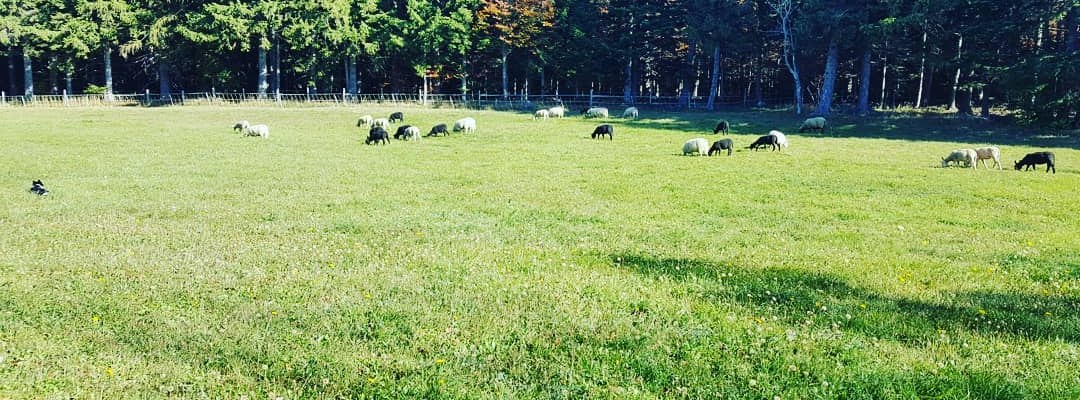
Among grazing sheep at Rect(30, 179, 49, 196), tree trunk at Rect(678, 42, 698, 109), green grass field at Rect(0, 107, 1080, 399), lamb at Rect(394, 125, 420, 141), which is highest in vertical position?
tree trunk at Rect(678, 42, 698, 109)

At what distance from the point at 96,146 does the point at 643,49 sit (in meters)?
43.0

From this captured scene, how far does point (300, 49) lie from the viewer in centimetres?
5834

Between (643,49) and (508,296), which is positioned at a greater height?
(643,49)

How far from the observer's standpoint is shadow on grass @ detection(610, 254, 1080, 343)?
6.05 metres

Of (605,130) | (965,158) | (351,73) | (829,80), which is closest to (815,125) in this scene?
(829,80)

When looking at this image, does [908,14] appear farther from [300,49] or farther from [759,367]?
[300,49]

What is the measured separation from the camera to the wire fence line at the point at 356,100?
53969 mm

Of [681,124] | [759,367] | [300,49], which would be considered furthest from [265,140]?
[300,49]

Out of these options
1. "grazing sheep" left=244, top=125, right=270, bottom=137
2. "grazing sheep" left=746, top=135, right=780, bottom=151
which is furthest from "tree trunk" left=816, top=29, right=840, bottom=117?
"grazing sheep" left=244, top=125, right=270, bottom=137

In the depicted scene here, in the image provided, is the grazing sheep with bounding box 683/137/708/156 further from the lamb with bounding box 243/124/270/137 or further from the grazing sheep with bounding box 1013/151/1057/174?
the lamb with bounding box 243/124/270/137

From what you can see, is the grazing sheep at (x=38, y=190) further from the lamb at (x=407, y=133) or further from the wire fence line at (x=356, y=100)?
the wire fence line at (x=356, y=100)

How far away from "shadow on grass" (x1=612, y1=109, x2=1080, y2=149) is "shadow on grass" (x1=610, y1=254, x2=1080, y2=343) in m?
26.8

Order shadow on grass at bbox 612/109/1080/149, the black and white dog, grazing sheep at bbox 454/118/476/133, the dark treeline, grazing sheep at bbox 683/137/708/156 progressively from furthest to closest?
the dark treeline, grazing sheep at bbox 454/118/476/133, shadow on grass at bbox 612/109/1080/149, grazing sheep at bbox 683/137/708/156, the black and white dog

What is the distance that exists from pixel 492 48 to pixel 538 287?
56.5 metres
